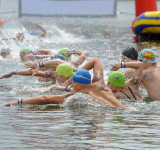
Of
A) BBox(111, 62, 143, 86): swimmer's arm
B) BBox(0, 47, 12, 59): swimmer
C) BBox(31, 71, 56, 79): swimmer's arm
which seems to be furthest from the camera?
BBox(0, 47, 12, 59): swimmer

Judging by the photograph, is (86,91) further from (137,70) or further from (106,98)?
(137,70)

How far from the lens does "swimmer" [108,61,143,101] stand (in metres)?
8.00

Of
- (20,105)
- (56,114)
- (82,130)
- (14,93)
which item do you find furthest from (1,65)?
(82,130)

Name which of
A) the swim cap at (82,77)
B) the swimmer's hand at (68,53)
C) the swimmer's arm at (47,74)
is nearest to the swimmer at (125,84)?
the swim cap at (82,77)


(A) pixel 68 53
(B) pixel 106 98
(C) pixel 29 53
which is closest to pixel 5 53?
(C) pixel 29 53

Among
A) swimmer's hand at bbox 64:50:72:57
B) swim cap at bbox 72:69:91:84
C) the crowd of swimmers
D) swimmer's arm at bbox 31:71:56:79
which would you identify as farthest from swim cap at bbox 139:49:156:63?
swimmer's hand at bbox 64:50:72:57

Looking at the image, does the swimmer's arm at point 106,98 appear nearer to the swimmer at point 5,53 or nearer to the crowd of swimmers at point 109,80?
the crowd of swimmers at point 109,80

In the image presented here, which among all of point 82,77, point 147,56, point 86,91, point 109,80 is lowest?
point 86,91

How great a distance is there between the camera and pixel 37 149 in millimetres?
4797

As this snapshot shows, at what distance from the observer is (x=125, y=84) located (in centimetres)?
827

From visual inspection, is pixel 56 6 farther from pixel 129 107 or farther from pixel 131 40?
pixel 129 107

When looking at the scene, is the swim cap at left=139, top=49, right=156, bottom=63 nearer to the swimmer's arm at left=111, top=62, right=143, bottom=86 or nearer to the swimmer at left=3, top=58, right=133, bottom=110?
the swimmer's arm at left=111, top=62, right=143, bottom=86

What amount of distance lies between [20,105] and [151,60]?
3323 mm

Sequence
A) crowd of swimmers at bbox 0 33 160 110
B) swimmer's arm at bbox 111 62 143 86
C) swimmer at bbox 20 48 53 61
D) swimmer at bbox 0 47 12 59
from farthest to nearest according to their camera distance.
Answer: swimmer at bbox 0 47 12 59 → swimmer at bbox 20 48 53 61 → swimmer's arm at bbox 111 62 143 86 → crowd of swimmers at bbox 0 33 160 110
